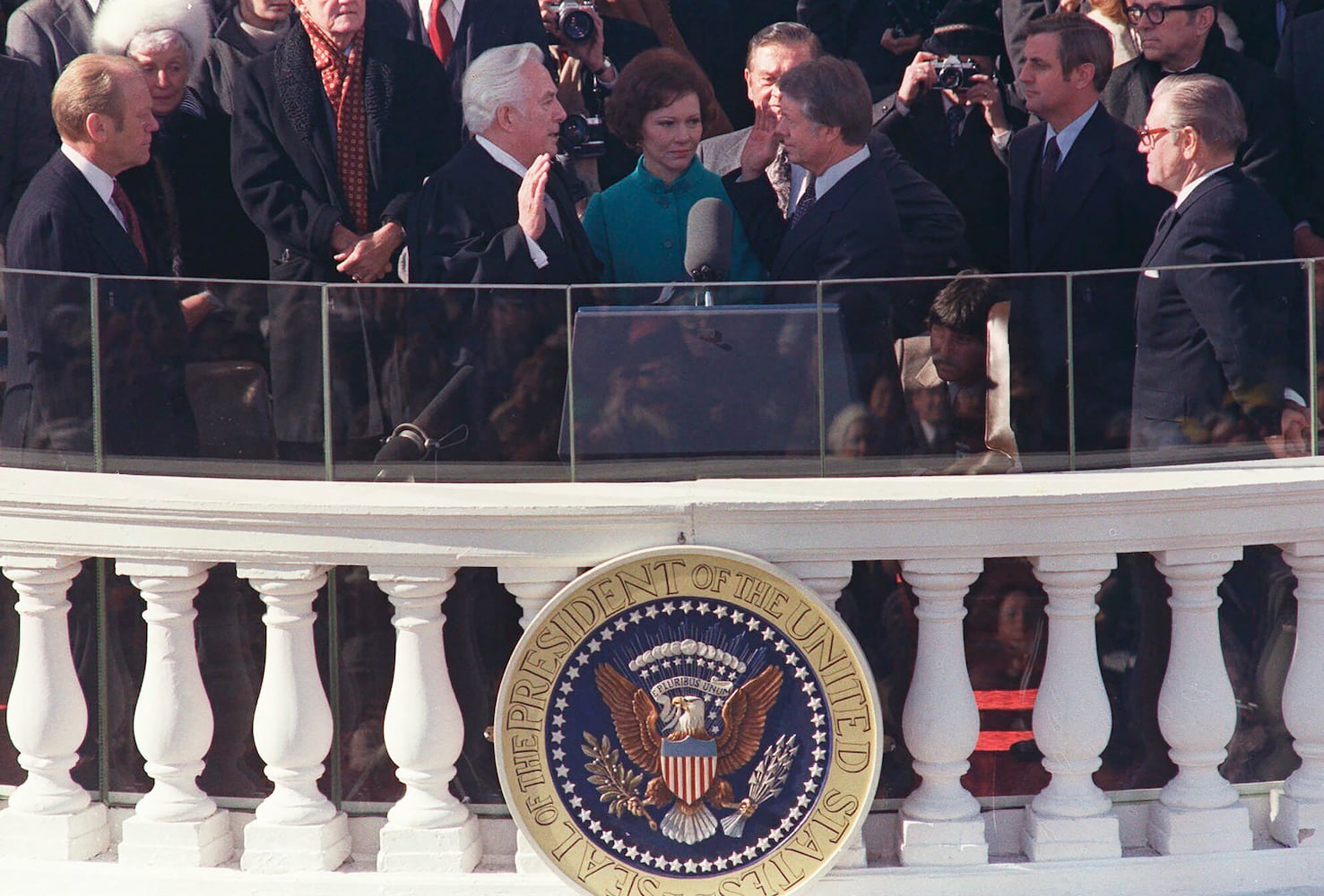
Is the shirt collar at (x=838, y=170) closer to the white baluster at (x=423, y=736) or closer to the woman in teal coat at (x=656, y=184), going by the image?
the woman in teal coat at (x=656, y=184)

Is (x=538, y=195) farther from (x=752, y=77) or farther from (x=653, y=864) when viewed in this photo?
(x=653, y=864)

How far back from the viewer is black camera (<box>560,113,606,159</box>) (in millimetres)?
4832

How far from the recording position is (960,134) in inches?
190

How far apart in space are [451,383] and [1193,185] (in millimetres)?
1798

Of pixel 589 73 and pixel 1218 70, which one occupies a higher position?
pixel 589 73

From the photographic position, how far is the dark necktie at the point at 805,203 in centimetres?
394

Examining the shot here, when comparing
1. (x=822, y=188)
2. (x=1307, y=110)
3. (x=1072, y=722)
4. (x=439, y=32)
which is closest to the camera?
(x=1072, y=722)

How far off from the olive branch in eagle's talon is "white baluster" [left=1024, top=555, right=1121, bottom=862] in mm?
768

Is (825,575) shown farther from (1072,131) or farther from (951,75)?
(951,75)

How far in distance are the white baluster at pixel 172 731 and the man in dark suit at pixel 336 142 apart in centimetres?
150

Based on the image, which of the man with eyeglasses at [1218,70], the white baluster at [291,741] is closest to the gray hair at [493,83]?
the white baluster at [291,741]

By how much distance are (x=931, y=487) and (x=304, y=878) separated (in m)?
1.39

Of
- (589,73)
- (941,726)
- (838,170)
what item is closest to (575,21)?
(589,73)

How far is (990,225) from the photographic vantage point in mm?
4777
